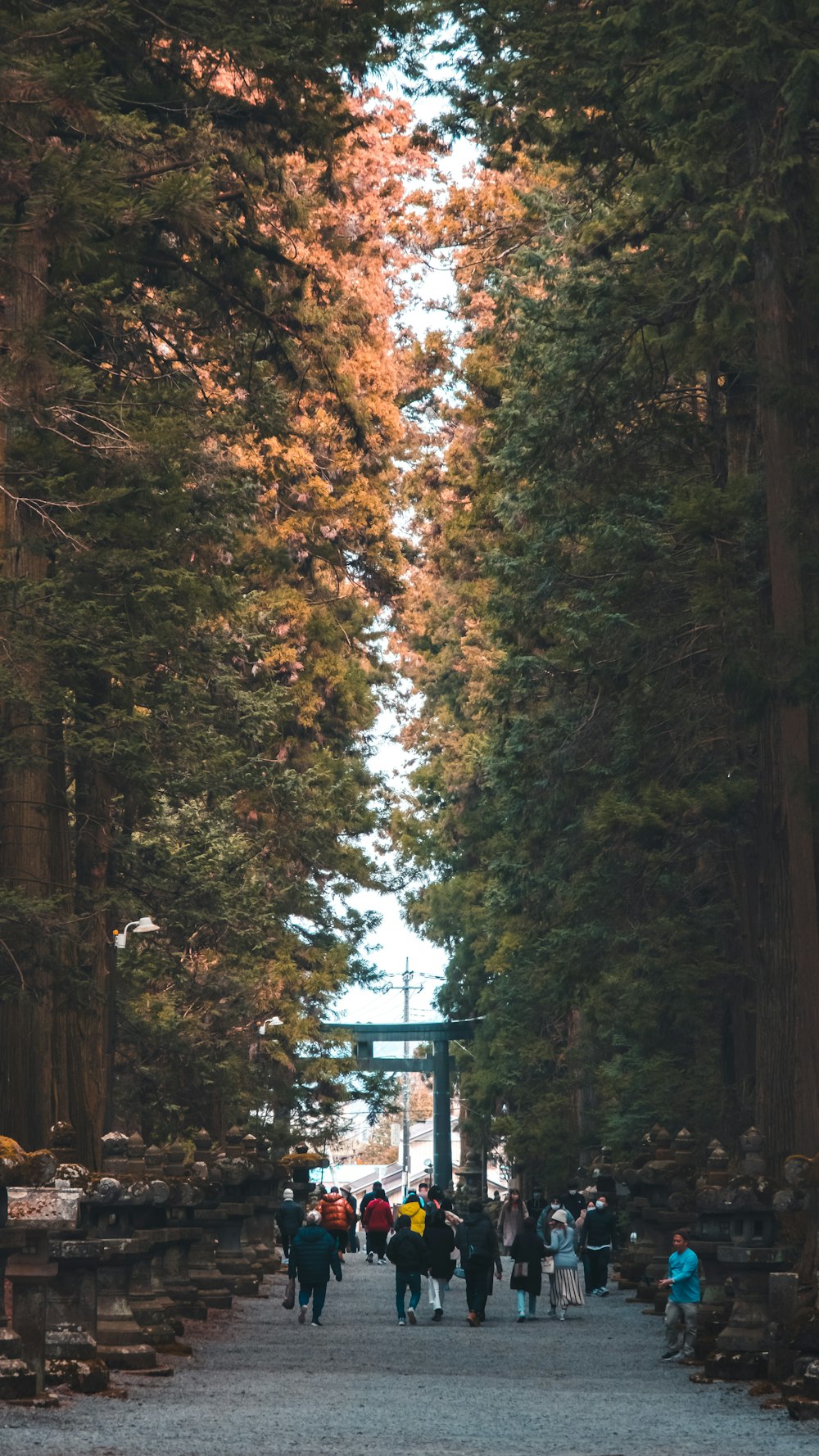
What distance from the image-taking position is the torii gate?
59.0m

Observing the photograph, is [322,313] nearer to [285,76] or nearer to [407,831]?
[285,76]

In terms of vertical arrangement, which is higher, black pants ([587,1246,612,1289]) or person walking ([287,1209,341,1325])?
person walking ([287,1209,341,1325])

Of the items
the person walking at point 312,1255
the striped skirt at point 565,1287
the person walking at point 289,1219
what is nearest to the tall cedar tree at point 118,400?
the person walking at point 312,1255

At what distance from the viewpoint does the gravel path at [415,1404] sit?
1091 cm

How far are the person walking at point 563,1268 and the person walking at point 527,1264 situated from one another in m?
0.20

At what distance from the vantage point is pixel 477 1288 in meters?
21.7

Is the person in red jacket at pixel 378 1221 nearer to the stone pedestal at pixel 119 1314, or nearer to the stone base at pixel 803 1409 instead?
the stone pedestal at pixel 119 1314

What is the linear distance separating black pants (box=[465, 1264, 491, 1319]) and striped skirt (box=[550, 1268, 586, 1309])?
3.15 feet

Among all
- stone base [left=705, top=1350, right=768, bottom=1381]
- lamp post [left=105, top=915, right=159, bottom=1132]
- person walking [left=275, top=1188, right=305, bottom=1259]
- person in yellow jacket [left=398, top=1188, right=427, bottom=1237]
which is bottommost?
stone base [left=705, top=1350, right=768, bottom=1381]

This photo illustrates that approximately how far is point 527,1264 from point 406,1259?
1679mm

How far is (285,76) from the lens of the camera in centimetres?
1978

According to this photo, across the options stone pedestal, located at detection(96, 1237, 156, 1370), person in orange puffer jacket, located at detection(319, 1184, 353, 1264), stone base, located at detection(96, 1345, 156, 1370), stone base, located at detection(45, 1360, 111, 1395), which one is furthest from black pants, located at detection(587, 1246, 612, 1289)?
stone base, located at detection(45, 1360, 111, 1395)

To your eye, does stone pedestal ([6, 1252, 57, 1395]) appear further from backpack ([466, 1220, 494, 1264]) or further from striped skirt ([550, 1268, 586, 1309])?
striped skirt ([550, 1268, 586, 1309])

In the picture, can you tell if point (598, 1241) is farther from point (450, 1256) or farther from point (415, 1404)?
point (415, 1404)
